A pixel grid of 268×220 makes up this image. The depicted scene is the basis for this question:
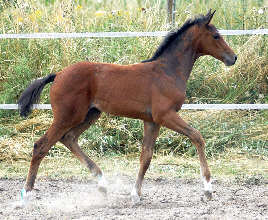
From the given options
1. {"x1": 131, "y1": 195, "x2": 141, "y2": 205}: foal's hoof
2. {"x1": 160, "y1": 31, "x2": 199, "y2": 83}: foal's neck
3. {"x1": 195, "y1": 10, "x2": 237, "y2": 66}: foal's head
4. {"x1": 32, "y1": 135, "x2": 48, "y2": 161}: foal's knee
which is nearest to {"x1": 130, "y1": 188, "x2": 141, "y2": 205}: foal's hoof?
{"x1": 131, "y1": 195, "x2": 141, "y2": 205}: foal's hoof

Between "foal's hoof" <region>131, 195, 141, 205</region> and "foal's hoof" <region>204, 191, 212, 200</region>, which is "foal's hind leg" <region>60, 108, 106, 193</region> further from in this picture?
"foal's hoof" <region>204, 191, 212, 200</region>

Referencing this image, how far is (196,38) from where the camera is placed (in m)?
5.22

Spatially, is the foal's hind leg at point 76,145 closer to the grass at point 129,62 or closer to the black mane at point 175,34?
the black mane at point 175,34

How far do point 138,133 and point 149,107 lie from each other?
238 cm

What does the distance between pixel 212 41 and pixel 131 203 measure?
1.71m

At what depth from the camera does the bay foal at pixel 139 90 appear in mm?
4996

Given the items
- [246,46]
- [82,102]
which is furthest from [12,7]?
[82,102]

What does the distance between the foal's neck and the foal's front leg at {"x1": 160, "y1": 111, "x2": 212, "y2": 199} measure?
0.44m

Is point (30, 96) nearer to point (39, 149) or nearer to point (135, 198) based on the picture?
point (39, 149)

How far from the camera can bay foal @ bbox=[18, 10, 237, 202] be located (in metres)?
5.00

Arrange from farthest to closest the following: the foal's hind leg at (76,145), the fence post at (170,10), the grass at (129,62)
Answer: the fence post at (170,10) → the grass at (129,62) → the foal's hind leg at (76,145)

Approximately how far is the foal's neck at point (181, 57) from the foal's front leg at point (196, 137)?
44cm

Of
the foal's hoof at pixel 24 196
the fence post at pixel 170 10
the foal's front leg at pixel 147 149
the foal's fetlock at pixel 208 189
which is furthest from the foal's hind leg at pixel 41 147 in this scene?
the fence post at pixel 170 10

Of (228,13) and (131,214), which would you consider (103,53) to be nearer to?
(228,13)
